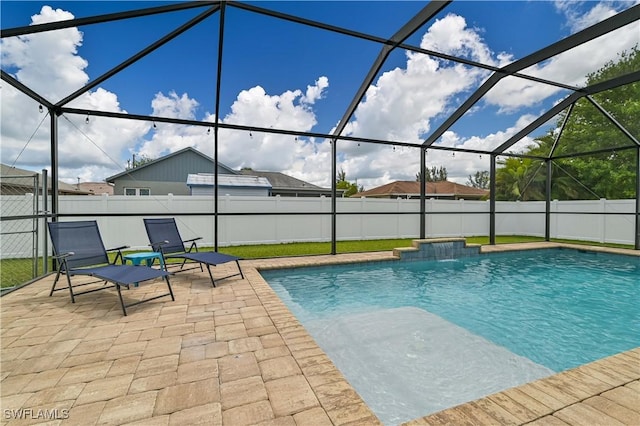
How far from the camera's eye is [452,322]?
4.16 meters

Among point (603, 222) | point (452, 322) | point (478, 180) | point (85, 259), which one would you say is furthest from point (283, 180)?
point (478, 180)

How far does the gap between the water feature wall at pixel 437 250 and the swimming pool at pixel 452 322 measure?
1.35 ft

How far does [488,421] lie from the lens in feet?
5.58

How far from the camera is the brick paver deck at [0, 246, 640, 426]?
5.71ft

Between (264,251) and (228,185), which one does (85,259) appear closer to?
(264,251)

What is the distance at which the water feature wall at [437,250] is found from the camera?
7922 millimetres

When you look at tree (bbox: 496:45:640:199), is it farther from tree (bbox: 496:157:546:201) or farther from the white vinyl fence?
the white vinyl fence

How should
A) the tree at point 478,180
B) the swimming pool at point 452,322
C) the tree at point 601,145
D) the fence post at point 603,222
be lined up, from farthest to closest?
1. the tree at point 478,180
2. the tree at point 601,145
3. the fence post at point 603,222
4. the swimming pool at point 452,322

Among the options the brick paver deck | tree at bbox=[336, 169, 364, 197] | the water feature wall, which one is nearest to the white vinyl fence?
the water feature wall

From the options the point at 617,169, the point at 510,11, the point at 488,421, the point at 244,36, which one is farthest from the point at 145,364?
the point at 617,169

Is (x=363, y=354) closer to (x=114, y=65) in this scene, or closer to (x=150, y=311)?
(x=150, y=311)

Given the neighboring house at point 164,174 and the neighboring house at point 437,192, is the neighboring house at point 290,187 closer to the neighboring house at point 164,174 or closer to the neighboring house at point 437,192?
the neighboring house at point 164,174

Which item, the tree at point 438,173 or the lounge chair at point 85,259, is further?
the tree at point 438,173

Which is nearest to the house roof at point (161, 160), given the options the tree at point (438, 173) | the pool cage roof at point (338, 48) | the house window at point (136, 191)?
the house window at point (136, 191)
